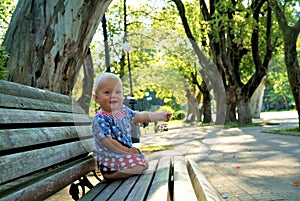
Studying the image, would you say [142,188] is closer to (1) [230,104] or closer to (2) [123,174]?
(2) [123,174]

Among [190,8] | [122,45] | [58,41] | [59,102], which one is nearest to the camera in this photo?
[59,102]

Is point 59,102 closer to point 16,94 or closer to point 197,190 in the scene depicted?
point 16,94

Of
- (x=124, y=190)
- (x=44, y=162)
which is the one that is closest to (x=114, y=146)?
(x=124, y=190)

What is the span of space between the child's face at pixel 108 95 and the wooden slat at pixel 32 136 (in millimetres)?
360

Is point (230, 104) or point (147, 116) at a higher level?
point (230, 104)

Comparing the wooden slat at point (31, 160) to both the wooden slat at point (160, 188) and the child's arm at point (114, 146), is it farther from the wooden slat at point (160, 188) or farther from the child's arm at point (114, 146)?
the wooden slat at point (160, 188)

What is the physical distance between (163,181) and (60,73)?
2.74 meters

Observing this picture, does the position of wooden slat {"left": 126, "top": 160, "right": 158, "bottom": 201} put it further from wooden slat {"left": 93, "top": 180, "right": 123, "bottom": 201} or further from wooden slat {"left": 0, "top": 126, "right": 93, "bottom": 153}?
wooden slat {"left": 0, "top": 126, "right": 93, "bottom": 153}

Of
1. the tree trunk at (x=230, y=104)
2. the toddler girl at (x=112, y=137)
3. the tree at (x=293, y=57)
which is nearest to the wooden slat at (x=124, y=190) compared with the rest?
the toddler girl at (x=112, y=137)

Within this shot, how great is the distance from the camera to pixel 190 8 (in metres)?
23.4

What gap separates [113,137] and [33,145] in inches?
29.9

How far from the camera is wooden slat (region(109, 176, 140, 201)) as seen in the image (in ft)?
6.29

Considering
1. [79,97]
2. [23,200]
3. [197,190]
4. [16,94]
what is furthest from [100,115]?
[79,97]

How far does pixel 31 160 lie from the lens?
1.84 meters
